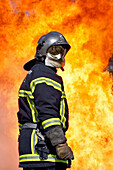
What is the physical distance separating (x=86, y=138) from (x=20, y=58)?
4.01 meters

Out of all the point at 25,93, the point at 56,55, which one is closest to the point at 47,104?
the point at 25,93

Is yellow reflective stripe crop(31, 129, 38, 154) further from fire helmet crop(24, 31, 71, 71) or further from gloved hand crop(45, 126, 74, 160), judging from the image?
fire helmet crop(24, 31, 71, 71)

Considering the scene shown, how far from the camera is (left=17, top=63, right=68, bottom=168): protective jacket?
3.11 metres

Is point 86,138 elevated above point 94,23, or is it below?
below

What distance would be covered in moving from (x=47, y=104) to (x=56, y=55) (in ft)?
3.33

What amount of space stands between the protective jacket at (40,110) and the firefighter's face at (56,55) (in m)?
0.34

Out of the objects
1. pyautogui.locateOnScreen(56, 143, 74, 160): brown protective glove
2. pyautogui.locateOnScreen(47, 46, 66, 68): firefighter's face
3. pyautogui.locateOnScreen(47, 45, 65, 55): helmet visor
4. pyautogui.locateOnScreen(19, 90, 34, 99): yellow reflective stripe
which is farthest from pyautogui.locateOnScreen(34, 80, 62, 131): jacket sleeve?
pyautogui.locateOnScreen(47, 45, 65, 55): helmet visor

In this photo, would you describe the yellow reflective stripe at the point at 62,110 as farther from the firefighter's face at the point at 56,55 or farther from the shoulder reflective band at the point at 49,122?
the firefighter's face at the point at 56,55

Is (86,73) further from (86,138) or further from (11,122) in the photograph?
(11,122)

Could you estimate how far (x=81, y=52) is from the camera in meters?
9.23

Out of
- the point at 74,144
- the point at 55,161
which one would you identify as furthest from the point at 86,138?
the point at 55,161

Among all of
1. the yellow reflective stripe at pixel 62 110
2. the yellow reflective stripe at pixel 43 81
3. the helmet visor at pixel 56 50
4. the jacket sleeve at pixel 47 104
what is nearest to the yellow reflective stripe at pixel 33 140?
A: the jacket sleeve at pixel 47 104

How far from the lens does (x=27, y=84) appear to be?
3.45m

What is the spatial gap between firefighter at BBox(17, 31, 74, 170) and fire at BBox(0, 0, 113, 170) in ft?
19.0
